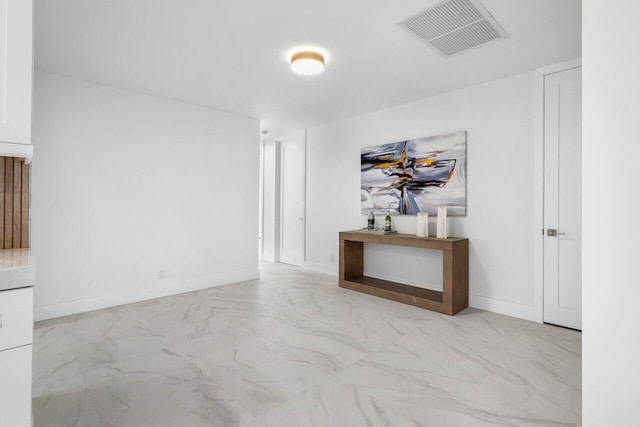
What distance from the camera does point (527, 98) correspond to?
124 inches

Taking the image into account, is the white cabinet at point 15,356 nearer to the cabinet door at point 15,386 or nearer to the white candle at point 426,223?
the cabinet door at point 15,386

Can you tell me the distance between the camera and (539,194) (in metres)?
3.08

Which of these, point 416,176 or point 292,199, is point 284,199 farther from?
point 416,176

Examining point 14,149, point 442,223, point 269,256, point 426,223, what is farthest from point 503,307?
point 269,256

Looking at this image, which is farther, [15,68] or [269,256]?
[269,256]

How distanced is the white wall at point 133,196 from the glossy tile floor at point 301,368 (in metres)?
0.45

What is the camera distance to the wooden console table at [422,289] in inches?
130

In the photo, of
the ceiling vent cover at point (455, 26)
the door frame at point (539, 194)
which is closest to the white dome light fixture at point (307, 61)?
the ceiling vent cover at point (455, 26)

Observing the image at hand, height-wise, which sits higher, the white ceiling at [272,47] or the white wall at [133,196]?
the white ceiling at [272,47]

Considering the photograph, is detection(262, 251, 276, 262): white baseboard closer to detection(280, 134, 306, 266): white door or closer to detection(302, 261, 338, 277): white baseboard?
detection(280, 134, 306, 266): white door

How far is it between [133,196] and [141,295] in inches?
45.8

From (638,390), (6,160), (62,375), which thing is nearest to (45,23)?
(6,160)

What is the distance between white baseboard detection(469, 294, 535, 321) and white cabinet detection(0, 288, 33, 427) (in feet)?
12.0

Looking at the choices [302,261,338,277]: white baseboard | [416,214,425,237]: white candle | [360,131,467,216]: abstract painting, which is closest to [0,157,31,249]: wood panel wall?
[416,214,425,237]: white candle
